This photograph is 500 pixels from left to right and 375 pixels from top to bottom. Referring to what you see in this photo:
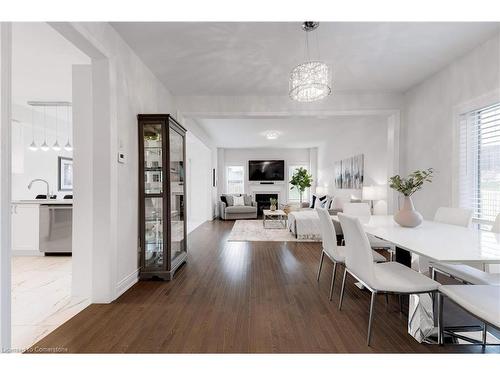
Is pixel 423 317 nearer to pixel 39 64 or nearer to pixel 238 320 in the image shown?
pixel 238 320

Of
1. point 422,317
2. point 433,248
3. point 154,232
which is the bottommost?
point 422,317

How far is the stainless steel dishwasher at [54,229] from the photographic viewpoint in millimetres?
3920

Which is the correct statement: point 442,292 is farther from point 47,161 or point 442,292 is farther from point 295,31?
point 47,161

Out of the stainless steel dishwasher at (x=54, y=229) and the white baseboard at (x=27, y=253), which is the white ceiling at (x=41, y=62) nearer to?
the stainless steel dishwasher at (x=54, y=229)

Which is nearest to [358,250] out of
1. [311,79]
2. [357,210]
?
[357,210]

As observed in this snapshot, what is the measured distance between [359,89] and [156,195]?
344cm

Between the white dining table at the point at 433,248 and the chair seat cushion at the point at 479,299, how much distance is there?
218 mm

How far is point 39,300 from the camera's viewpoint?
249cm

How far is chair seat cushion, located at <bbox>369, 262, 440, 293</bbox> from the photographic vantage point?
1.71 meters

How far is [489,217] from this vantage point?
110 inches

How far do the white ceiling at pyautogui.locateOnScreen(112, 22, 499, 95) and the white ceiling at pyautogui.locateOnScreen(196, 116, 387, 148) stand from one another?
169cm

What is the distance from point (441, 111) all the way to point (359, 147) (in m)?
2.63

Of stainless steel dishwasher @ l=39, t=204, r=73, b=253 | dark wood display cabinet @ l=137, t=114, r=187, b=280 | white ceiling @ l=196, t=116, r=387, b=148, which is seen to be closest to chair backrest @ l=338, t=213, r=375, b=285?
dark wood display cabinet @ l=137, t=114, r=187, b=280
